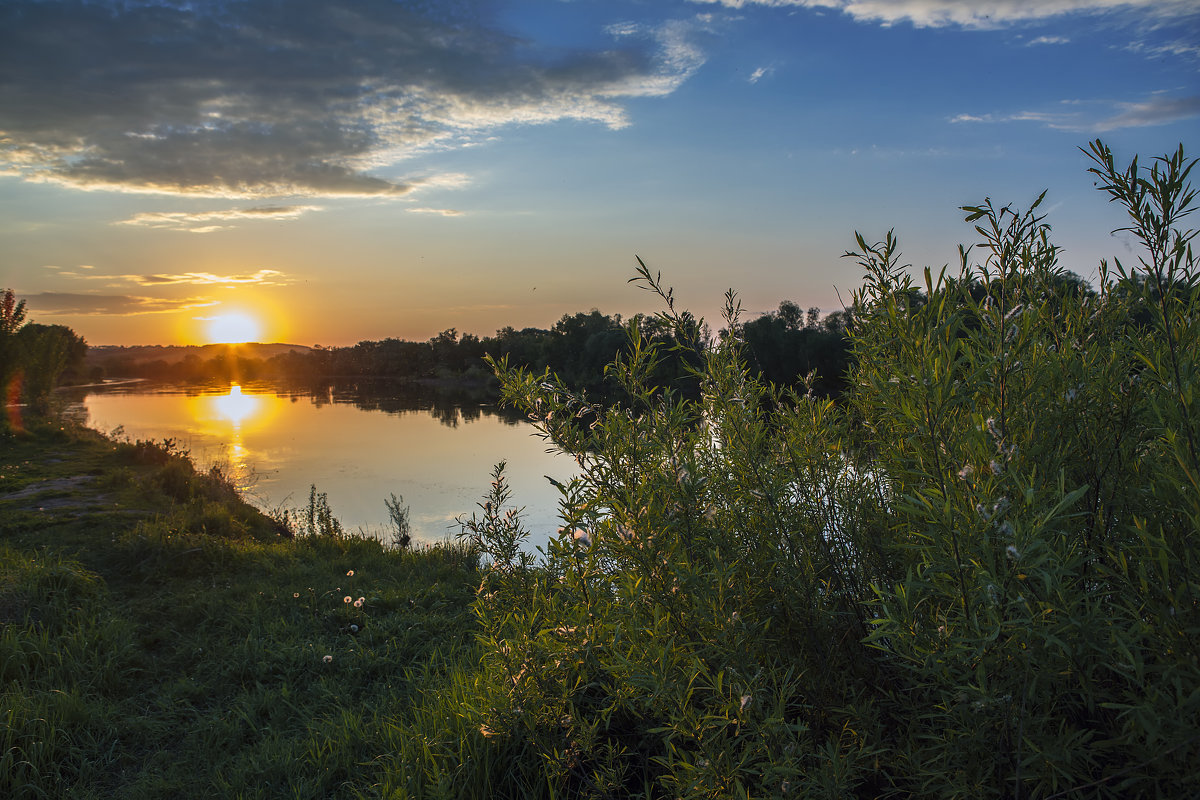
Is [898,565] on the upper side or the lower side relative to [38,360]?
lower

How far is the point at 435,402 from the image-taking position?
49531mm

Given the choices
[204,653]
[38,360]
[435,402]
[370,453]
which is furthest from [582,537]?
[435,402]

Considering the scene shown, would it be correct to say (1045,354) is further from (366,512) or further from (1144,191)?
(366,512)

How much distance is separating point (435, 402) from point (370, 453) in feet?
81.2

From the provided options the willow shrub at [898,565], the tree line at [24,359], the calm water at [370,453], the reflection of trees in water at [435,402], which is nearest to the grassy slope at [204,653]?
the willow shrub at [898,565]

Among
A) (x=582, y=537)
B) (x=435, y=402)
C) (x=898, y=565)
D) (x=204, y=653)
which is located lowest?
(x=204, y=653)

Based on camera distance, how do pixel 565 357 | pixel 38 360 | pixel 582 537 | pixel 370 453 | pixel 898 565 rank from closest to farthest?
pixel 582 537, pixel 898 565, pixel 370 453, pixel 38 360, pixel 565 357

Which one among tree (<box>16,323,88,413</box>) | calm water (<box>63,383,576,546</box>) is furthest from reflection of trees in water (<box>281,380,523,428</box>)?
tree (<box>16,323,88,413</box>)

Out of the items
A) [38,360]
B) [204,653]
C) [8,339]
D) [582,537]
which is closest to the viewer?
[582,537]

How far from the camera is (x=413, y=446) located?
2684 centimetres

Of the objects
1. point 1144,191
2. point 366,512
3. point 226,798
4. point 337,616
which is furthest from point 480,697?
point 366,512

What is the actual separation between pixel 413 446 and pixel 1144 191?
27085 millimetres

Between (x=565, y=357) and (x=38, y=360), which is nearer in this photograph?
(x=38, y=360)

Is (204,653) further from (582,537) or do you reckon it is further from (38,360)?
(38,360)
